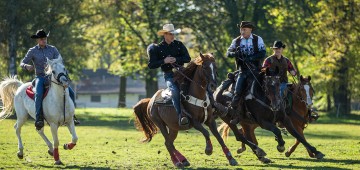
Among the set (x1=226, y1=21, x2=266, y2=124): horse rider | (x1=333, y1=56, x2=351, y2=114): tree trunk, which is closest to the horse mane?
(x1=226, y1=21, x2=266, y2=124): horse rider

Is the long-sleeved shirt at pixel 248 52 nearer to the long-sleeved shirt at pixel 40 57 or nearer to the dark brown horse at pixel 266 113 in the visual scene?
the dark brown horse at pixel 266 113

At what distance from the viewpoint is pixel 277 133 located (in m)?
17.5

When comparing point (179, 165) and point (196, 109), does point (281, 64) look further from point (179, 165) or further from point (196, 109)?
point (179, 165)

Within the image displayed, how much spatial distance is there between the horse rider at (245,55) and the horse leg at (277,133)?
0.96m

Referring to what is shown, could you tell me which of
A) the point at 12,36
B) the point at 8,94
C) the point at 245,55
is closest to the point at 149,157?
the point at 245,55

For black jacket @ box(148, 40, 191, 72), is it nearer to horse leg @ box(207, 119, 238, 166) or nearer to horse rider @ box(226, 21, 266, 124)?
horse rider @ box(226, 21, 266, 124)

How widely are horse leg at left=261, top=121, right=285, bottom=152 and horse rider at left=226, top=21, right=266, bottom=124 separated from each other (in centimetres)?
96

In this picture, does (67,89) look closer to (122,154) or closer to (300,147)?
(122,154)

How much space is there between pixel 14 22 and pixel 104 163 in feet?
98.7

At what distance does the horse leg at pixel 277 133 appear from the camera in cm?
1741

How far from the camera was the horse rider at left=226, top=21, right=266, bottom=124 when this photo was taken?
18484mm

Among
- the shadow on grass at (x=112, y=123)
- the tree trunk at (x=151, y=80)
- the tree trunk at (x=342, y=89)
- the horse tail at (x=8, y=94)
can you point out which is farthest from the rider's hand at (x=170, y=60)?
the tree trunk at (x=151, y=80)

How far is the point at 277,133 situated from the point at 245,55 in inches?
85.2

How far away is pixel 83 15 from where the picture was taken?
5438cm
